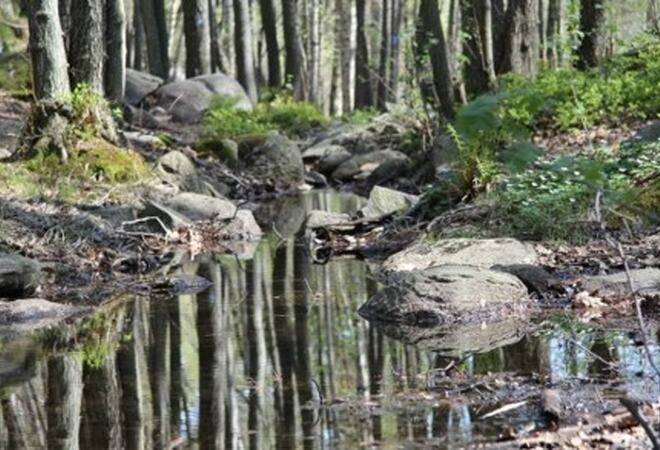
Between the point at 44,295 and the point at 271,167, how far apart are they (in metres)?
10.7

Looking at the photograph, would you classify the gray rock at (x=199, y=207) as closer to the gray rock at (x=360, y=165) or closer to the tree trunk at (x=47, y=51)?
the tree trunk at (x=47, y=51)

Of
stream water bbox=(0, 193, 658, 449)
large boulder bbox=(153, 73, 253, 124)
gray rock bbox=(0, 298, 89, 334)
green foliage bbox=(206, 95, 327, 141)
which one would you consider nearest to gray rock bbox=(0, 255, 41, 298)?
gray rock bbox=(0, 298, 89, 334)

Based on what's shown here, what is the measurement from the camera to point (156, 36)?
100 feet

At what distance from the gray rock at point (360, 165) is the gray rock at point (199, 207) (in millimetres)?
6206

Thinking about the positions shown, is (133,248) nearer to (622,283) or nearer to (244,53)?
(622,283)

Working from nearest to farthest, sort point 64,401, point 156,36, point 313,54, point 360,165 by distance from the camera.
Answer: point 64,401 → point 360,165 → point 156,36 → point 313,54

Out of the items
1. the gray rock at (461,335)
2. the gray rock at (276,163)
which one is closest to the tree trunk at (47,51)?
the gray rock at (276,163)

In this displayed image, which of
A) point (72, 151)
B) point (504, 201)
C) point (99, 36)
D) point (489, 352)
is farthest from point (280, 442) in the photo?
point (99, 36)

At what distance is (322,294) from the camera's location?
10.3m

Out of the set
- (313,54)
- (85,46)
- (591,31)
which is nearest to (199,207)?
(85,46)

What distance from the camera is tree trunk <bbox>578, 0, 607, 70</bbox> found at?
20234mm

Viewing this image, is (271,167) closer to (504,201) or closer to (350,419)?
(504,201)

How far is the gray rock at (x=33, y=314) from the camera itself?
916 centimetres

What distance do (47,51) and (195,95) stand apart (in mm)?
12711
